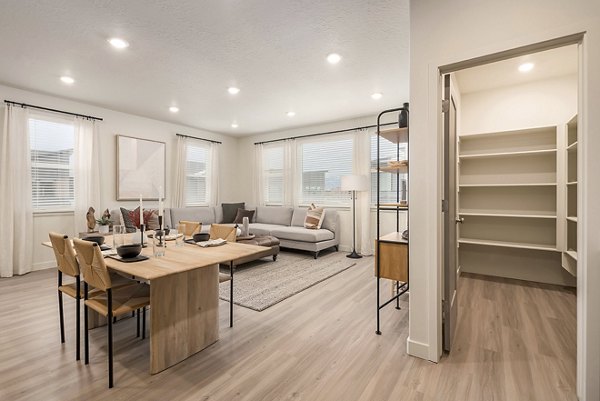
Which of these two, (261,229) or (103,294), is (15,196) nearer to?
(103,294)

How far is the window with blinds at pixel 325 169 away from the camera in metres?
5.89

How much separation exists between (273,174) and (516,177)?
4.61 m

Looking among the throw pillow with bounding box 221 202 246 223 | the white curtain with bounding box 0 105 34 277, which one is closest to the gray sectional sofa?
the throw pillow with bounding box 221 202 246 223

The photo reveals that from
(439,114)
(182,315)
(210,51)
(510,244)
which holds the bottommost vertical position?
(182,315)

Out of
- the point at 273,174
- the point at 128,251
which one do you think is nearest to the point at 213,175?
the point at 273,174

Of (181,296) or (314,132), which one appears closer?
(181,296)

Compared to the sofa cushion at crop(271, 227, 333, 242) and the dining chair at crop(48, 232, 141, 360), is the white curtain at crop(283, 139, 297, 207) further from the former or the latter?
the dining chair at crop(48, 232, 141, 360)

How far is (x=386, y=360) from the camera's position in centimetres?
202

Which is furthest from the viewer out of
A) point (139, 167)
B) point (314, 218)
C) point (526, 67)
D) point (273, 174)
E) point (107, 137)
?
point (273, 174)

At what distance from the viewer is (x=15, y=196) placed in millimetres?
4059

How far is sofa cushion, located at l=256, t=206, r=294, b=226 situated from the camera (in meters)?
6.24

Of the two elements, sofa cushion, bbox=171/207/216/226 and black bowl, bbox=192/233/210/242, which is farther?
sofa cushion, bbox=171/207/216/226

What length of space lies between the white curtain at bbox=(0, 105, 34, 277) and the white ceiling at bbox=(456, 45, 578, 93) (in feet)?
18.7

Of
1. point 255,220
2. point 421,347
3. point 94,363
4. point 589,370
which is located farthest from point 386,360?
point 255,220
